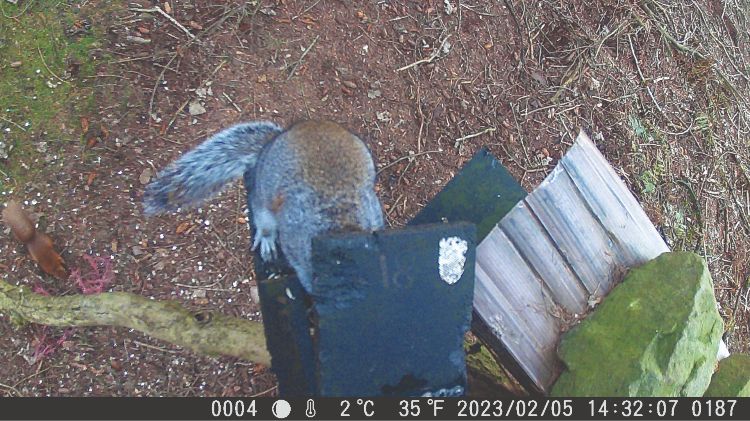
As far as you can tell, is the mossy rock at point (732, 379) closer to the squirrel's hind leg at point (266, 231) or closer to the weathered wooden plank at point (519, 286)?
the weathered wooden plank at point (519, 286)

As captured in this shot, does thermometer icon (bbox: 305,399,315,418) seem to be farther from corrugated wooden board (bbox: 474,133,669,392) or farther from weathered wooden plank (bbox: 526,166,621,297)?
weathered wooden plank (bbox: 526,166,621,297)

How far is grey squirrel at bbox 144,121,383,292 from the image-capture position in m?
2.47

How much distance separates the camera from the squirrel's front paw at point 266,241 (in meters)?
2.60

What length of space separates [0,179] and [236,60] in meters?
1.39

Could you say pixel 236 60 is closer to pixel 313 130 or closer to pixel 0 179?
pixel 313 130

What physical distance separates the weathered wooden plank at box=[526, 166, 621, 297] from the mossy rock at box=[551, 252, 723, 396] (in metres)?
0.09

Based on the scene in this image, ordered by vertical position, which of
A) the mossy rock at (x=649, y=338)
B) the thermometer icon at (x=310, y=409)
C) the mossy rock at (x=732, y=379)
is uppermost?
the mossy rock at (x=649, y=338)

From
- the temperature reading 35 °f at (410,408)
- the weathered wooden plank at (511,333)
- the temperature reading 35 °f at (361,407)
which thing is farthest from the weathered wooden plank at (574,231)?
the temperature reading 35 °f at (361,407)

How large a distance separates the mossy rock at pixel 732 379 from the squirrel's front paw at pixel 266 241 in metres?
1.93

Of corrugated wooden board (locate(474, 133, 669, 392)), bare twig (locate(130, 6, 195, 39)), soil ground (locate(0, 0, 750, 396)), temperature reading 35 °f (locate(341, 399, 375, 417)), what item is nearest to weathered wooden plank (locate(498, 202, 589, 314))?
corrugated wooden board (locate(474, 133, 669, 392))

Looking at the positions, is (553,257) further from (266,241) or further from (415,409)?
(266,241)

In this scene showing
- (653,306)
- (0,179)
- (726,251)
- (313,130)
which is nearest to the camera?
(653,306)

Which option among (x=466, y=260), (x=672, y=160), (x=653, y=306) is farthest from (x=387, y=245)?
(x=672, y=160)

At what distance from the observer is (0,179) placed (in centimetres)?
291
